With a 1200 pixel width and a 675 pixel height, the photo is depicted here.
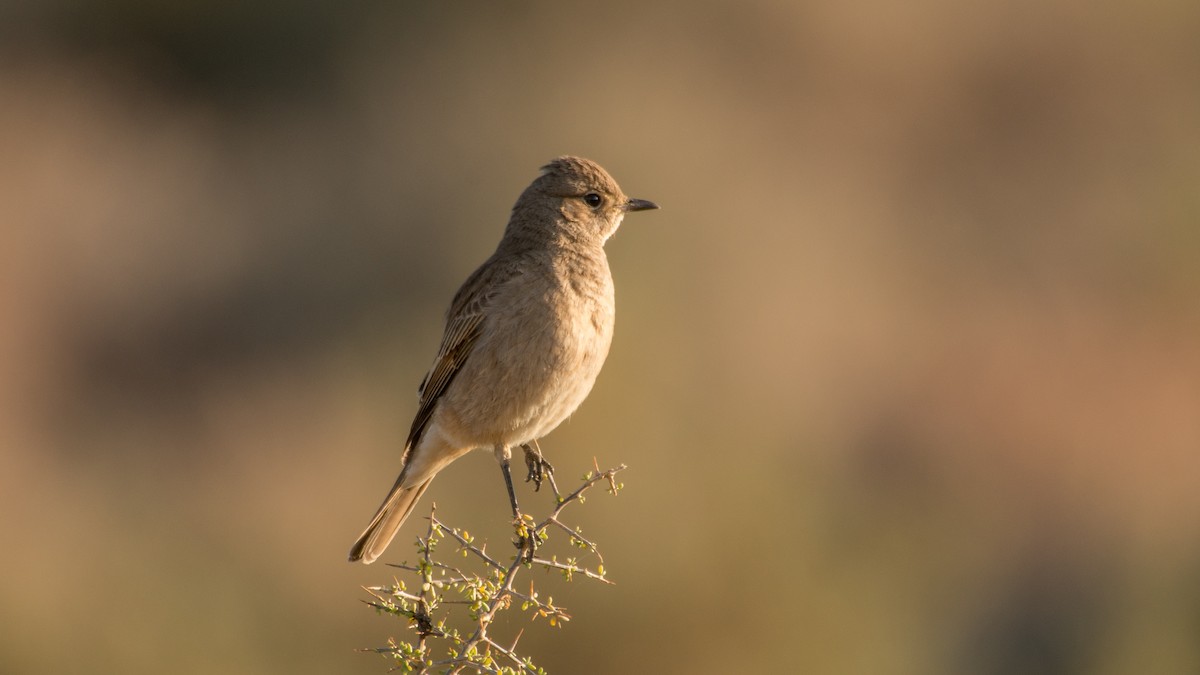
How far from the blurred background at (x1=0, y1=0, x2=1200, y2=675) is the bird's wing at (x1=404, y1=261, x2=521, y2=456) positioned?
10.3 ft

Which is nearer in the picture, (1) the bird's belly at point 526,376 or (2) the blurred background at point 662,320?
(1) the bird's belly at point 526,376

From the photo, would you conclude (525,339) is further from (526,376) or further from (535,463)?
(535,463)

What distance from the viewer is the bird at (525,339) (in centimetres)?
538

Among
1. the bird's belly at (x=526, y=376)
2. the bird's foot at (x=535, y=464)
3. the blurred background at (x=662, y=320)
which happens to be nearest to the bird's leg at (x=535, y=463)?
the bird's foot at (x=535, y=464)

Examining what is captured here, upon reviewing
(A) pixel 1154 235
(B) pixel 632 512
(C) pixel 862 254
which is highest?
(A) pixel 1154 235

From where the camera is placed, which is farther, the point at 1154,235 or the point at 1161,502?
the point at 1154,235

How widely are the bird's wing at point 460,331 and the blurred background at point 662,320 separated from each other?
3153 mm

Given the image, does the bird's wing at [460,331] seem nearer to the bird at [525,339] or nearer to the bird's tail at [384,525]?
the bird at [525,339]

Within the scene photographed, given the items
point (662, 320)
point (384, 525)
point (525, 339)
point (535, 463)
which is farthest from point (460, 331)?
point (662, 320)

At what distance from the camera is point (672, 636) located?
9156 mm

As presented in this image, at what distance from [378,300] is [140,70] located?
29.9ft

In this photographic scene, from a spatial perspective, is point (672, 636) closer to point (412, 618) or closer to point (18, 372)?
point (412, 618)

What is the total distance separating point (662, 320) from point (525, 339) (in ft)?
19.1

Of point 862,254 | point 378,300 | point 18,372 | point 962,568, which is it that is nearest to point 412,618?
point 962,568
